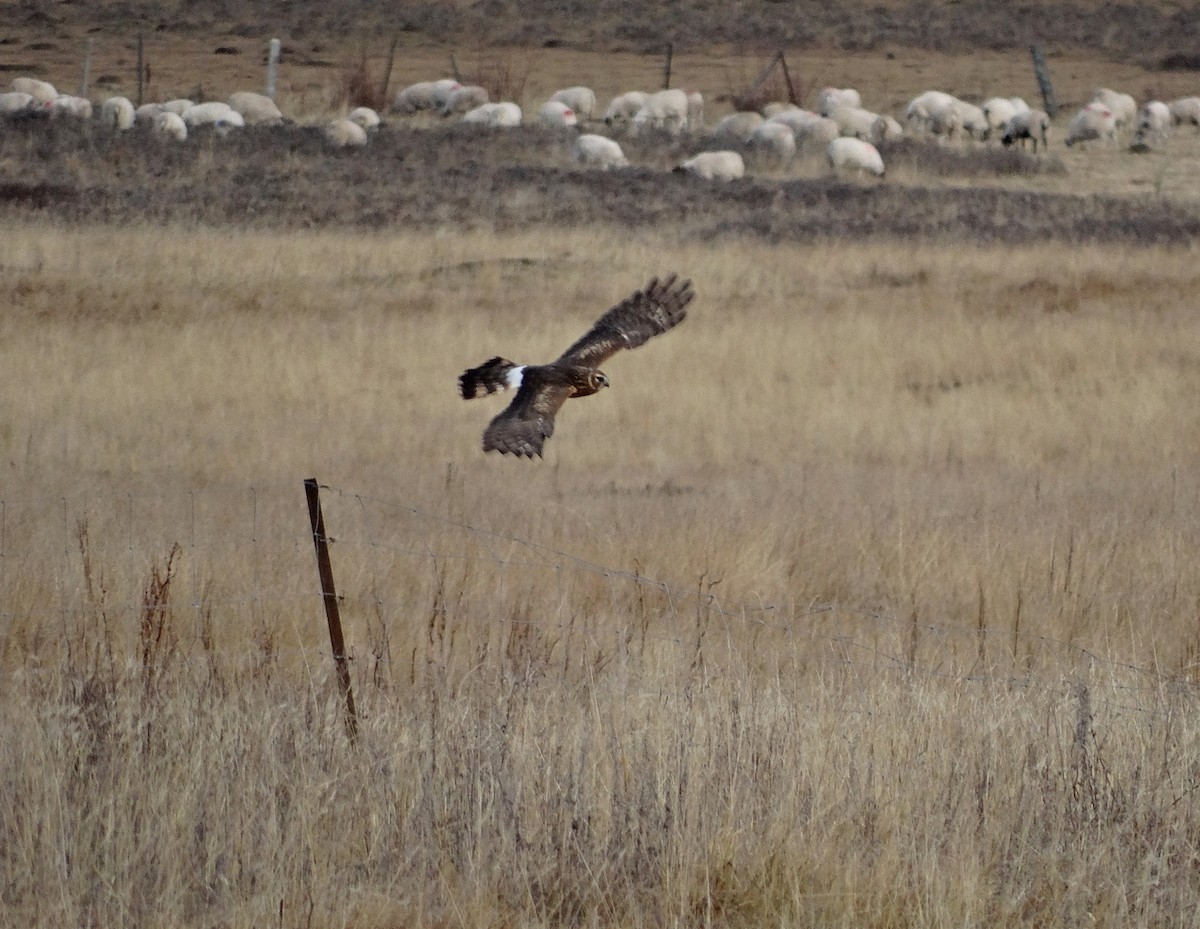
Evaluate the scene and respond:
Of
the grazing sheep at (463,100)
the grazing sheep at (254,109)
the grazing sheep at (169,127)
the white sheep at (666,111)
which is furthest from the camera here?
the grazing sheep at (463,100)

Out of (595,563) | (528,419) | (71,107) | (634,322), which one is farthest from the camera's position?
(71,107)

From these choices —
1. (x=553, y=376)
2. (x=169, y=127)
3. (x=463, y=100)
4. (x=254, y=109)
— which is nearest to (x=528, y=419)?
(x=553, y=376)

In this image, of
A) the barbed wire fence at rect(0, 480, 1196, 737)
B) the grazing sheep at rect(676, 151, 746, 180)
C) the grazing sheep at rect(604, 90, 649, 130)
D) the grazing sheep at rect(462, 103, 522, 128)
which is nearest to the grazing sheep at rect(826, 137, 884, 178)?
the grazing sheep at rect(676, 151, 746, 180)

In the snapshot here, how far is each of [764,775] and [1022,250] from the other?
17748 millimetres

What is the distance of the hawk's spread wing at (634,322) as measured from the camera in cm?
799

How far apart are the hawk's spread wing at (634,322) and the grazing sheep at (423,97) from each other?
33.3 metres

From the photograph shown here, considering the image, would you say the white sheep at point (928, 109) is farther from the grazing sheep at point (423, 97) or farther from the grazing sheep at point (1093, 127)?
the grazing sheep at point (423, 97)

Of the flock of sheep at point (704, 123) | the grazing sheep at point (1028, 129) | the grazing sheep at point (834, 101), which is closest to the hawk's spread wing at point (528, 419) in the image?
the flock of sheep at point (704, 123)

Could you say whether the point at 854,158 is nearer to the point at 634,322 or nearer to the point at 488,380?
the point at 634,322

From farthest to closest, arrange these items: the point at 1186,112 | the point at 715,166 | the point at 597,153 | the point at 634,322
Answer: the point at 1186,112 → the point at 597,153 → the point at 715,166 → the point at 634,322

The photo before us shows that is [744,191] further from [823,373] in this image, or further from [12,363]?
[12,363]

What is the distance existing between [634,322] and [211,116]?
27.3 metres

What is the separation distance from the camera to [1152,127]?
3662cm

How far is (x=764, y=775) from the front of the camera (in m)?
5.15
